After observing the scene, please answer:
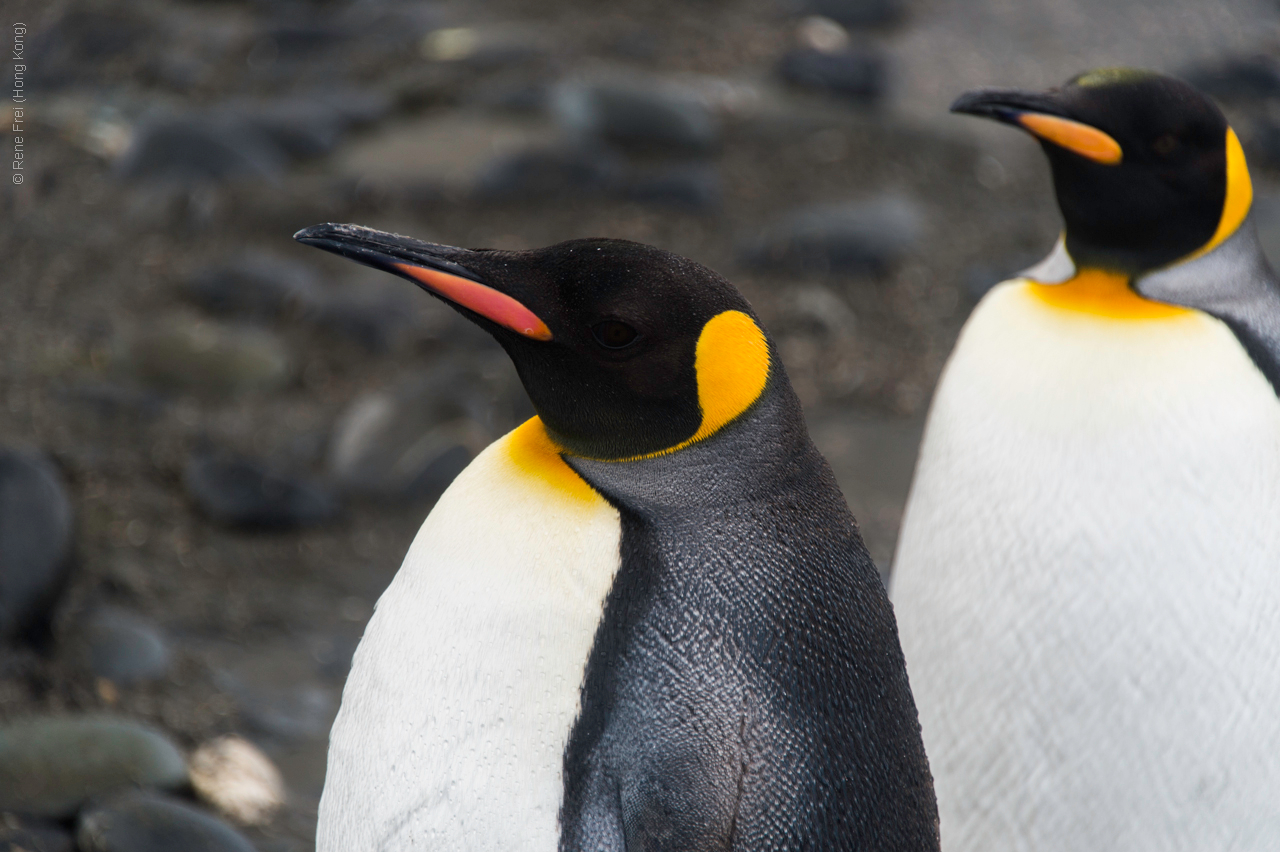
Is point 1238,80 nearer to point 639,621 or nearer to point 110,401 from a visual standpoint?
point 110,401

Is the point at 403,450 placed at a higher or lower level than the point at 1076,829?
lower

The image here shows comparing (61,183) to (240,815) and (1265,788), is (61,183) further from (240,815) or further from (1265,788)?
(1265,788)

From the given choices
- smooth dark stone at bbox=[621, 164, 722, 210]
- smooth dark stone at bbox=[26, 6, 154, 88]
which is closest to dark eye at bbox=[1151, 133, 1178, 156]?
smooth dark stone at bbox=[621, 164, 722, 210]

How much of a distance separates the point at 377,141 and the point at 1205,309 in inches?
181

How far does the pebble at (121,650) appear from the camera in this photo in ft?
9.86

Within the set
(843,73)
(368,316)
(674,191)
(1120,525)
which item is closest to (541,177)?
(674,191)

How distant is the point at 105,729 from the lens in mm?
2572

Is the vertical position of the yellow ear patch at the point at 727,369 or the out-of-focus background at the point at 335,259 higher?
the yellow ear patch at the point at 727,369

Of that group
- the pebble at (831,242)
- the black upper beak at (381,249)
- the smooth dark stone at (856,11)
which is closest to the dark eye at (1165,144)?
the black upper beak at (381,249)

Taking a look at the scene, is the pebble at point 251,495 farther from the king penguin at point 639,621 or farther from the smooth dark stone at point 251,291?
the king penguin at point 639,621

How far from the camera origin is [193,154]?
551 cm

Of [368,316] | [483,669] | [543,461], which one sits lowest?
[368,316]

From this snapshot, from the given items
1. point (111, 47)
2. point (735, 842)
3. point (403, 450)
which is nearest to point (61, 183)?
point (111, 47)

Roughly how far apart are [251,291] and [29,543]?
2061 millimetres
